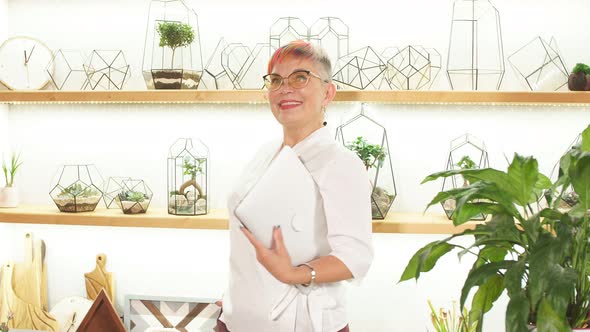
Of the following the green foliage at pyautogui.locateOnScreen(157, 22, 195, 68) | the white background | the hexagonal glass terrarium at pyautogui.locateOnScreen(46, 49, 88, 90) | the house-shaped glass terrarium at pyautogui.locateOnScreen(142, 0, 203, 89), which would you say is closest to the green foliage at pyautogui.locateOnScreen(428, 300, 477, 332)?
the white background

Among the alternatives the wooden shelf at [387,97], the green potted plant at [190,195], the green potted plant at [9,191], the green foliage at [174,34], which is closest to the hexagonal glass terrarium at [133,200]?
the green potted plant at [190,195]

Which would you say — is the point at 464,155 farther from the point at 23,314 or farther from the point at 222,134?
the point at 23,314

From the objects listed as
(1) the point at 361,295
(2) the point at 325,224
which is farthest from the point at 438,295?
(2) the point at 325,224

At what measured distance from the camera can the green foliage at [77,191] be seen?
2.75 m

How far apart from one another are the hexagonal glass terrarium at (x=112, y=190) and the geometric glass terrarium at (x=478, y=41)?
1407mm

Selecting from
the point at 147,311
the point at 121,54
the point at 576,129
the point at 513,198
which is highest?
the point at 121,54

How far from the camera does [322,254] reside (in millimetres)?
1869

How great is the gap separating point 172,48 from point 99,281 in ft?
3.38

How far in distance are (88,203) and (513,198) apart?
1716 millimetres

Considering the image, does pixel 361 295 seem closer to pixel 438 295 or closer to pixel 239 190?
pixel 438 295

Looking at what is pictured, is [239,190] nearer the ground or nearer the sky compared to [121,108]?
nearer the ground

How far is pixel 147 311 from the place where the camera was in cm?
291

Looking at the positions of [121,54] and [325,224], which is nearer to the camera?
[325,224]

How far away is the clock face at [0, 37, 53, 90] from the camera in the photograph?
9.50ft
